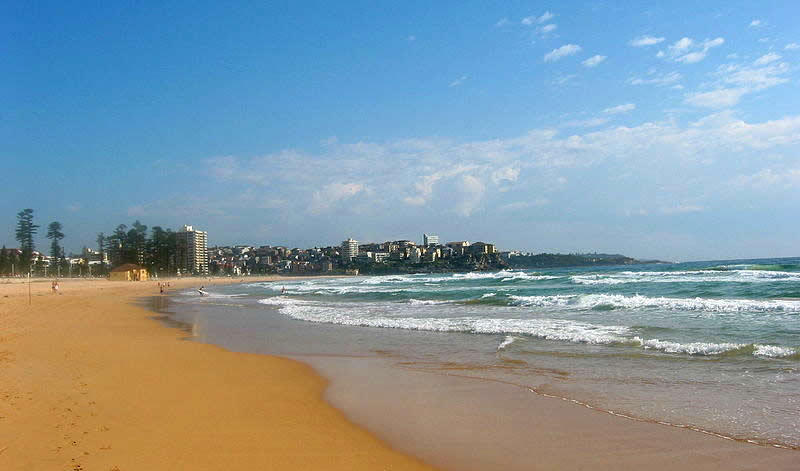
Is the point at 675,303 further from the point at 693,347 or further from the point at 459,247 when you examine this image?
the point at 459,247

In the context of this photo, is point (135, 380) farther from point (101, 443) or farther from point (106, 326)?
point (106, 326)

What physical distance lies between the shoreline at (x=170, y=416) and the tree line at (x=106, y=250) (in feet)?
296

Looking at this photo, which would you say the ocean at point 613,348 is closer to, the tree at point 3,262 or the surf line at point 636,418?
the surf line at point 636,418

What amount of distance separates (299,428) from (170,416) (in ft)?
4.83

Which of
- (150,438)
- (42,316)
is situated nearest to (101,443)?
(150,438)

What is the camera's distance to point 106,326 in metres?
15.2

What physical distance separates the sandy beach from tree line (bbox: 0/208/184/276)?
91879 millimetres

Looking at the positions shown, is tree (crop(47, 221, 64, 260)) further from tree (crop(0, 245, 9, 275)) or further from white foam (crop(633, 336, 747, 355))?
white foam (crop(633, 336, 747, 355))

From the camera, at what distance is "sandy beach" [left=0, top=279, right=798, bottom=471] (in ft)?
13.2

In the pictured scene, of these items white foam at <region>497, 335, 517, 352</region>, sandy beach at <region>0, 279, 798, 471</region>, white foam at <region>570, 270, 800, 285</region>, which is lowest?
white foam at <region>570, 270, 800, 285</region>

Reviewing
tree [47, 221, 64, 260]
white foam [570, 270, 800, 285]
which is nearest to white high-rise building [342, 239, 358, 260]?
tree [47, 221, 64, 260]

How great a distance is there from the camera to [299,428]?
499 cm

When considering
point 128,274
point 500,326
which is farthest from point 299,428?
point 128,274

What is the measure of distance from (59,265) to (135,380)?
332 ft
